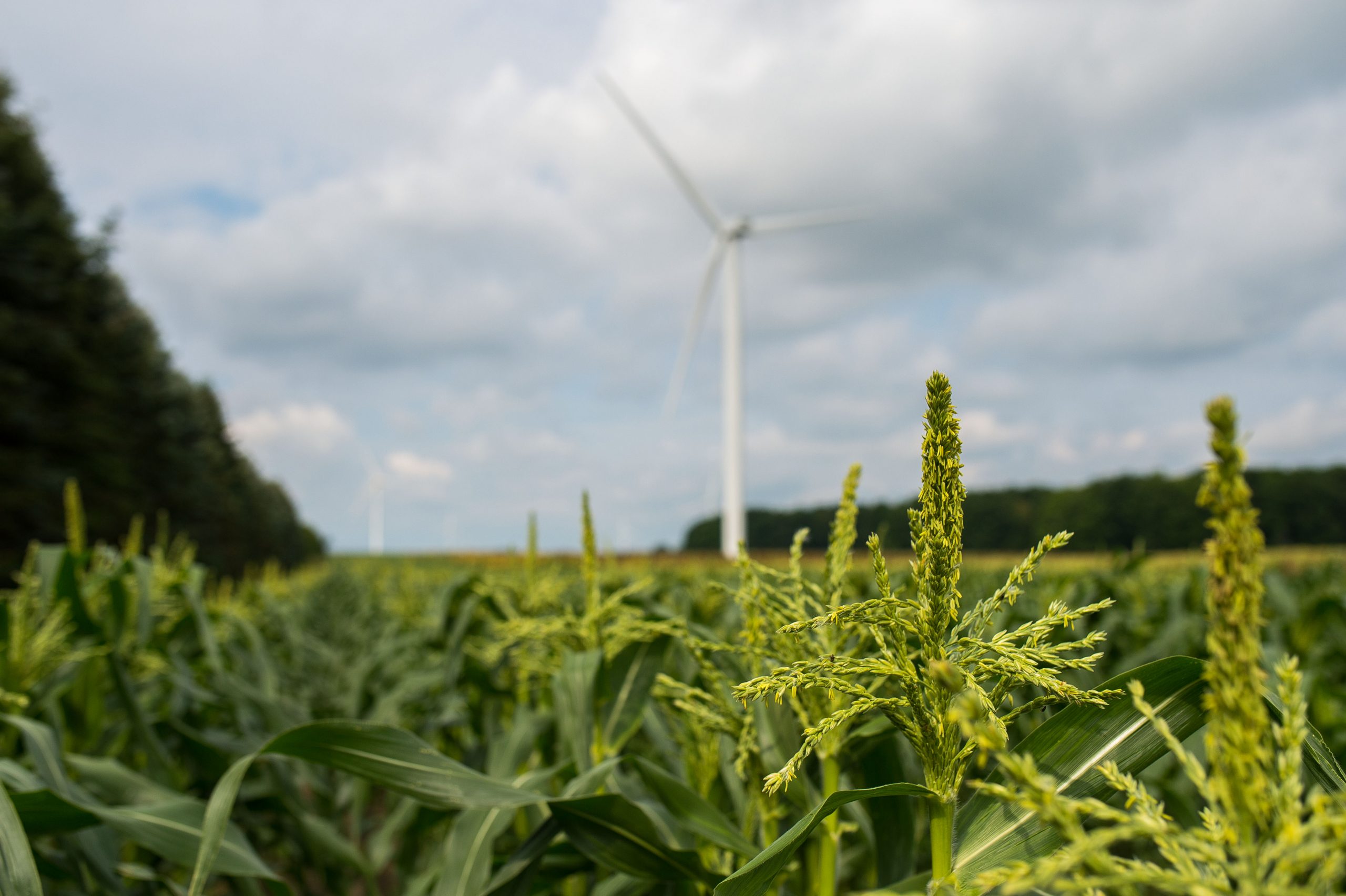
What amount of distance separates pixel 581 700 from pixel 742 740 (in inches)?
30.9

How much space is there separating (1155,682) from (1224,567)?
0.52 m

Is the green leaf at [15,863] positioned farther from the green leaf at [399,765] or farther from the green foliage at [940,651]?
the green foliage at [940,651]

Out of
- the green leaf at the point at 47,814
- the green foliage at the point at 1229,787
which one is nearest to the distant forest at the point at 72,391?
the green leaf at the point at 47,814

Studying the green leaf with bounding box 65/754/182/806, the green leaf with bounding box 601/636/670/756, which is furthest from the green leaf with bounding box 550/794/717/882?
the green leaf with bounding box 65/754/182/806

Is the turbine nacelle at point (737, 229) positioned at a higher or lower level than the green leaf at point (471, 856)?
higher

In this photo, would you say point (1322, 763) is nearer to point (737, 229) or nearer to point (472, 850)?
point (472, 850)

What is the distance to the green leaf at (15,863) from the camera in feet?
4.13

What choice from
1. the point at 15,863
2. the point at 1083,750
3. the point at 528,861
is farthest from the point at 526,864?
the point at 1083,750

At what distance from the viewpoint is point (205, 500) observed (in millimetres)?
28672

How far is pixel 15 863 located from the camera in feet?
4.14

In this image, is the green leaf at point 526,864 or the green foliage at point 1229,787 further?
the green leaf at point 526,864

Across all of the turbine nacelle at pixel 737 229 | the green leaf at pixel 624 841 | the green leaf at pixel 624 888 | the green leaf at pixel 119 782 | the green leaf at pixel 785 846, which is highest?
the turbine nacelle at pixel 737 229

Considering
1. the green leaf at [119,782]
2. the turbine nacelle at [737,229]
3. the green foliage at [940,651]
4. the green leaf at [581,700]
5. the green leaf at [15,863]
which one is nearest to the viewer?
the green foliage at [940,651]

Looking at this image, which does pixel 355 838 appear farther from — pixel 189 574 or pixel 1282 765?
pixel 1282 765
